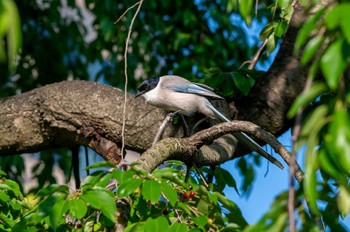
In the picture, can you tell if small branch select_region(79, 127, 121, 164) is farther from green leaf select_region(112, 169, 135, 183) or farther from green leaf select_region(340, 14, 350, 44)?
green leaf select_region(340, 14, 350, 44)

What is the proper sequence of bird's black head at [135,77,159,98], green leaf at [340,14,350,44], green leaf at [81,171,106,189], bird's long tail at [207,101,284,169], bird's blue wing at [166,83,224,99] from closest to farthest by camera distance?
green leaf at [340,14,350,44] → green leaf at [81,171,106,189] → bird's long tail at [207,101,284,169] → bird's blue wing at [166,83,224,99] → bird's black head at [135,77,159,98]

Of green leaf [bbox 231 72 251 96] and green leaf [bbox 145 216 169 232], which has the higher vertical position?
green leaf [bbox 145 216 169 232]

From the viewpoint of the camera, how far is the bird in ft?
12.4

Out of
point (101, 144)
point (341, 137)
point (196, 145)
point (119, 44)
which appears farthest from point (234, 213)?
A: point (119, 44)

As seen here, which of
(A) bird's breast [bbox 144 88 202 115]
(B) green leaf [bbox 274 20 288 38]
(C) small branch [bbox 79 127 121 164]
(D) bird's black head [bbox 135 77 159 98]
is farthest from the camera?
(D) bird's black head [bbox 135 77 159 98]

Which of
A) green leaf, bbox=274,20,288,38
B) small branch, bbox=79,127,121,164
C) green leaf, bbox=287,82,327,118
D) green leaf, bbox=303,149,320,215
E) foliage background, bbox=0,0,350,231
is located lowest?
foliage background, bbox=0,0,350,231

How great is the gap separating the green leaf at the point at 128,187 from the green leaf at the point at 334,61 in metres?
0.83

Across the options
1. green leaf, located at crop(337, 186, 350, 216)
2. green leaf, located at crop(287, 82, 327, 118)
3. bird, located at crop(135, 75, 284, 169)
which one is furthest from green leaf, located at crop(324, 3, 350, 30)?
bird, located at crop(135, 75, 284, 169)

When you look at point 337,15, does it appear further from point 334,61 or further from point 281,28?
point 281,28

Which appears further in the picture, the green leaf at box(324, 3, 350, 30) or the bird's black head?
the bird's black head

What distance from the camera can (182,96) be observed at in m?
4.31

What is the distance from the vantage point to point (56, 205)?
2.03m

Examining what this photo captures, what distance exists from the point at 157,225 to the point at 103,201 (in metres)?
0.17

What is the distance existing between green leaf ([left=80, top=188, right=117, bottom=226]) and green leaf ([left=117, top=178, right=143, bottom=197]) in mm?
38
